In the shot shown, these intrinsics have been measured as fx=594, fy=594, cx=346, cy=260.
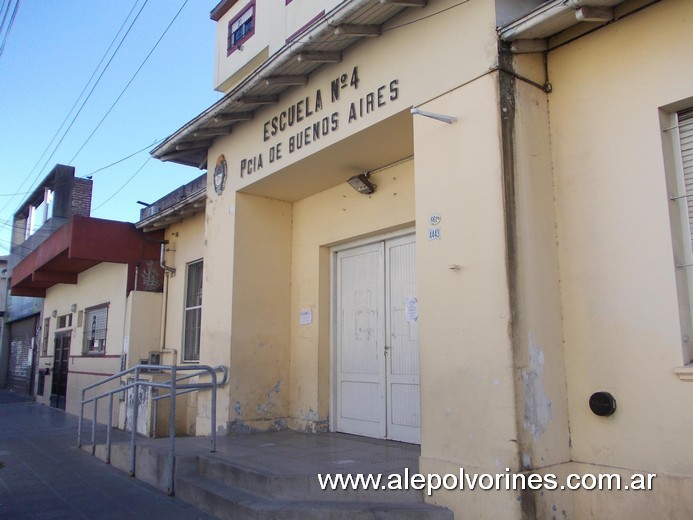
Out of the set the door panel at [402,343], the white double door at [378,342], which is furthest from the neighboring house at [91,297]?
the door panel at [402,343]

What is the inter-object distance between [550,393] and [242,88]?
5053mm

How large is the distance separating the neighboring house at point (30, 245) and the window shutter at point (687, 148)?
13.7 meters

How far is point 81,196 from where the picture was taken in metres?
17.1

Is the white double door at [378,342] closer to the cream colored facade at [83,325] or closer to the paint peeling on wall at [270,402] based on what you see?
the paint peeling on wall at [270,402]

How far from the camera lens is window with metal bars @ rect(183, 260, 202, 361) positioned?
10664mm

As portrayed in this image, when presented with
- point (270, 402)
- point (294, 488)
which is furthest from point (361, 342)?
point (294, 488)

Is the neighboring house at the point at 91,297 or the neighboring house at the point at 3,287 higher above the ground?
the neighboring house at the point at 3,287

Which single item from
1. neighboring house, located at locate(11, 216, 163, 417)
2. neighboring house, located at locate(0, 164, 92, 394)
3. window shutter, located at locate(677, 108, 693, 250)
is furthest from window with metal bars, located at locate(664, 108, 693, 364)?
neighboring house, located at locate(0, 164, 92, 394)

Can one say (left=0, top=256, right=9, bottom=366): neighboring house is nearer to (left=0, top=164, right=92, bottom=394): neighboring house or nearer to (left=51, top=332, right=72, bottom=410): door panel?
(left=0, top=164, right=92, bottom=394): neighboring house

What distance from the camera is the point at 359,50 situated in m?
6.30

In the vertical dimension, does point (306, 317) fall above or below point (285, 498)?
above

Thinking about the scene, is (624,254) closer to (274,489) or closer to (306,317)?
(274,489)

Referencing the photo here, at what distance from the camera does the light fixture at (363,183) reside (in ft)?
24.4

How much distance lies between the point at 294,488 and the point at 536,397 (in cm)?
230
